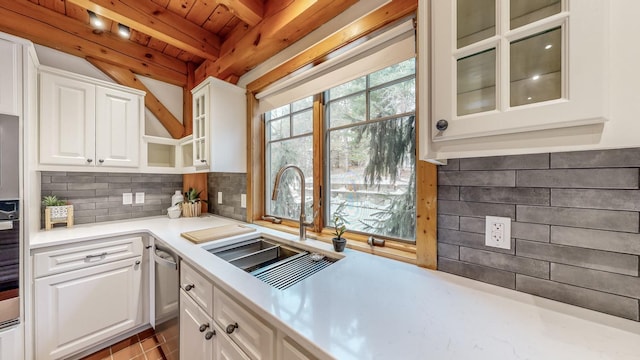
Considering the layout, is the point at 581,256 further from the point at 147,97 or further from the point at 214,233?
the point at 147,97

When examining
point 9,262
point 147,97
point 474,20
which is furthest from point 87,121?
point 474,20

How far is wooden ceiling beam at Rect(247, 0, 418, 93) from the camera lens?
109cm

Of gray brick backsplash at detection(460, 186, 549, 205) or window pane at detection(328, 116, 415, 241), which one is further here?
window pane at detection(328, 116, 415, 241)

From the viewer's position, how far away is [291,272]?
111 cm

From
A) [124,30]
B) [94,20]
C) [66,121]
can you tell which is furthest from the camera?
[124,30]

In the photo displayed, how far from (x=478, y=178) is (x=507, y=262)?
0.33 metres

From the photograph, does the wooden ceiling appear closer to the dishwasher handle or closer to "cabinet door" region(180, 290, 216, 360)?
the dishwasher handle

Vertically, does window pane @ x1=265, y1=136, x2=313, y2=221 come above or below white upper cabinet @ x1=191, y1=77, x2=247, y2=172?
below

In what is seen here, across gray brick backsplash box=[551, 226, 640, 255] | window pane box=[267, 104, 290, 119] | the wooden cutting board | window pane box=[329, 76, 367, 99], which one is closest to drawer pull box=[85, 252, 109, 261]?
the wooden cutting board

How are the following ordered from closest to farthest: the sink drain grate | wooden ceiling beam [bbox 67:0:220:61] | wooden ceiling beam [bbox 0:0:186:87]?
the sink drain grate, wooden ceiling beam [bbox 67:0:220:61], wooden ceiling beam [bbox 0:0:186:87]

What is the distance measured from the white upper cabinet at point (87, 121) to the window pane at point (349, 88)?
1.86m

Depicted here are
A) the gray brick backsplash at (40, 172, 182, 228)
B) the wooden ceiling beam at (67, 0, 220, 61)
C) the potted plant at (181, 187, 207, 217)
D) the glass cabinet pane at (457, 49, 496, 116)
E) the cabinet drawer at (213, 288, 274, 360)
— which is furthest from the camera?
the potted plant at (181, 187, 207, 217)

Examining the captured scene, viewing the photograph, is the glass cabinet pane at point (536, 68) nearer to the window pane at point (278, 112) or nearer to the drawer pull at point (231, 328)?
the drawer pull at point (231, 328)

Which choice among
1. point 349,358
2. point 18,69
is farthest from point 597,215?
point 18,69
